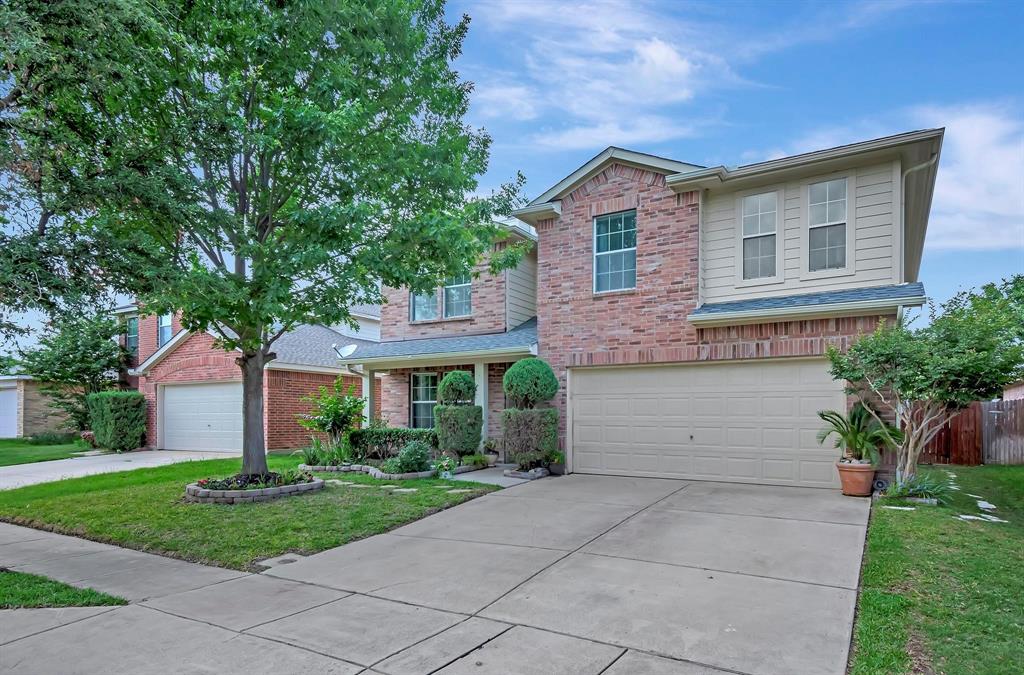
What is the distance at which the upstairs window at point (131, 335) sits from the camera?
23.8 m

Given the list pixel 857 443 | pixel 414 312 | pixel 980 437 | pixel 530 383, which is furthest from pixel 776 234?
pixel 414 312

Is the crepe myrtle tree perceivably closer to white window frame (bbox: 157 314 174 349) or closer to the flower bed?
the flower bed

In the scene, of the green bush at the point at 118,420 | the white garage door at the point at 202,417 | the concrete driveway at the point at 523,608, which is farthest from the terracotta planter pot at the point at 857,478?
the green bush at the point at 118,420

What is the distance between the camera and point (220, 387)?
18766mm

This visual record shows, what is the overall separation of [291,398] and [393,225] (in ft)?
32.9

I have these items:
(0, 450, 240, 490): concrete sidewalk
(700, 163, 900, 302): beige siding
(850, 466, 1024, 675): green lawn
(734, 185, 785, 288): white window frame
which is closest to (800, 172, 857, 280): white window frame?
(700, 163, 900, 302): beige siding

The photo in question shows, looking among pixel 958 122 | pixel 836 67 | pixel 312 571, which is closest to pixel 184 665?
pixel 312 571

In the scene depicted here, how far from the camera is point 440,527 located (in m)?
7.67

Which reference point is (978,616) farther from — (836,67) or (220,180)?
(836,67)

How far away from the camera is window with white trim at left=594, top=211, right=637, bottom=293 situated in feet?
39.2

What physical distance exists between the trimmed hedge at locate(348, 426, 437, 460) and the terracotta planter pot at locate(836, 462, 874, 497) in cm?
802

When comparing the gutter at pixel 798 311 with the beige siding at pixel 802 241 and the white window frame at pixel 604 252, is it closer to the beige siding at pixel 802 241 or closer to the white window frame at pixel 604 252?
the beige siding at pixel 802 241

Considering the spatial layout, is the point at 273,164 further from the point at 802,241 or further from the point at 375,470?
the point at 802,241

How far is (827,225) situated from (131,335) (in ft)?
81.4
